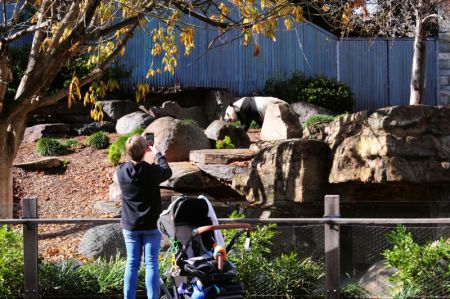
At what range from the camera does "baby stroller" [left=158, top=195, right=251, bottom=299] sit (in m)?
6.64

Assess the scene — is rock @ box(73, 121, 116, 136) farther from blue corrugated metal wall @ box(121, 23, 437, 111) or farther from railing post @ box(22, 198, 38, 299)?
railing post @ box(22, 198, 38, 299)

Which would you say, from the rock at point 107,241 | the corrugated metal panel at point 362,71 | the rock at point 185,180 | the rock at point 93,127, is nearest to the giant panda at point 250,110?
the rock at point 93,127

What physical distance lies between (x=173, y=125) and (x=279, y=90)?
8930 millimetres

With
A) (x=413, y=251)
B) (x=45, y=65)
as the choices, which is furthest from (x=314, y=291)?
(x=45, y=65)

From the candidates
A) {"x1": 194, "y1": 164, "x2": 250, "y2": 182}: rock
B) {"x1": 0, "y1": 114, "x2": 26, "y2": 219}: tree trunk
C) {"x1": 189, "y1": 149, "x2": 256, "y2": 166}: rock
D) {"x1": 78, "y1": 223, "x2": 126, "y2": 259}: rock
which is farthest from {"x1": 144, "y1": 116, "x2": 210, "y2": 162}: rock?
{"x1": 78, "y1": 223, "x2": 126, "y2": 259}: rock

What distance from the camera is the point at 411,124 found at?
39.7ft

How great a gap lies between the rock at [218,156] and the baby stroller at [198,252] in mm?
7377

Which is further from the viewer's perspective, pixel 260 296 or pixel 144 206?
pixel 260 296

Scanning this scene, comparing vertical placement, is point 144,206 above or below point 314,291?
above

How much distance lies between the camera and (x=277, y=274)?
29.5ft

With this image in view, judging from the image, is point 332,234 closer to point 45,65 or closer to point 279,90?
point 45,65

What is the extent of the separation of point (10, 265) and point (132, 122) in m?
11.0

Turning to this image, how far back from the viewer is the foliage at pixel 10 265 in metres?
8.71

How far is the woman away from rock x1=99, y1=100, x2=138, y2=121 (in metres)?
13.7
